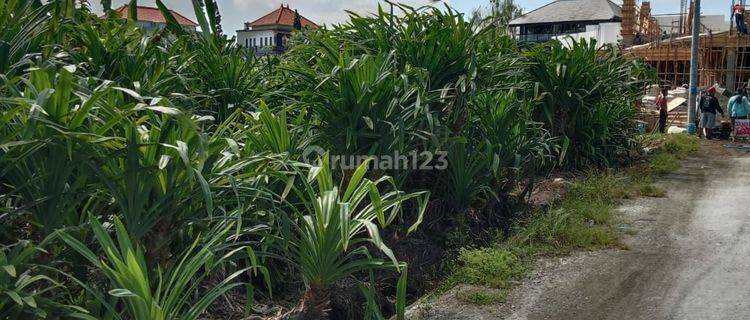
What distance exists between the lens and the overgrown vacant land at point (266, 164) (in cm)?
285

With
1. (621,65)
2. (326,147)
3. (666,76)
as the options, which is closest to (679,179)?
(621,65)

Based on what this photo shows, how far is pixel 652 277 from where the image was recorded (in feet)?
15.7

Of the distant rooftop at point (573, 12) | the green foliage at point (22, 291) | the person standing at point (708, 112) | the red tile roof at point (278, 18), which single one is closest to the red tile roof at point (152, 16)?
the green foliage at point (22, 291)

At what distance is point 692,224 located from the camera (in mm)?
6371

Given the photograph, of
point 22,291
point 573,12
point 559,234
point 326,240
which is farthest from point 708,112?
point 573,12

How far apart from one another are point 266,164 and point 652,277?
284 centimetres

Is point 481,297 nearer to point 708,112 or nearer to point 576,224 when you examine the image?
point 576,224

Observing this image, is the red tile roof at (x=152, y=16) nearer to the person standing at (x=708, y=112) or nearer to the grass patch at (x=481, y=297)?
the grass patch at (x=481, y=297)

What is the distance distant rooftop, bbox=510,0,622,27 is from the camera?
43.2 meters

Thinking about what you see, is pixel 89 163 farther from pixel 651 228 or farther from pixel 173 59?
pixel 651 228

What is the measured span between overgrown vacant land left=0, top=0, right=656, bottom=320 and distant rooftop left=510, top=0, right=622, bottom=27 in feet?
120

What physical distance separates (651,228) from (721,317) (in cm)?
221

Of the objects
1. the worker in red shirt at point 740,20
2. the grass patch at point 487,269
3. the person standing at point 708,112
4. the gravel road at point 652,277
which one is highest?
the worker in red shirt at point 740,20

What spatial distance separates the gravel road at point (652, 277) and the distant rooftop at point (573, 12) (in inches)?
1464
